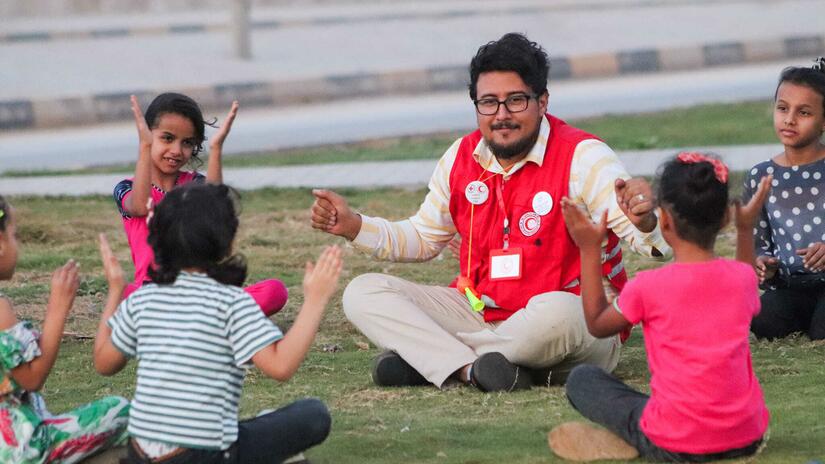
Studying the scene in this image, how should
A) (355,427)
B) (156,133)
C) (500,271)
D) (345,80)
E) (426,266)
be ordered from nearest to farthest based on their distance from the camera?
(355,427) → (500,271) → (156,133) → (426,266) → (345,80)

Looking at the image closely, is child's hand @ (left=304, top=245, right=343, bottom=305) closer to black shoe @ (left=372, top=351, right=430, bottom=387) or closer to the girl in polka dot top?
black shoe @ (left=372, top=351, right=430, bottom=387)

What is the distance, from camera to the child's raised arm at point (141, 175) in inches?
201

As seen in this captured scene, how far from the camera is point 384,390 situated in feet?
16.9

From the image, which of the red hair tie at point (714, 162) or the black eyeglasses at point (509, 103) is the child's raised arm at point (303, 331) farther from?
the black eyeglasses at point (509, 103)

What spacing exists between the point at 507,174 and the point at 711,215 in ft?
4.77

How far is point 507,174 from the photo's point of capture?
531cm

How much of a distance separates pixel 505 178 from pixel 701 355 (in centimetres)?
160

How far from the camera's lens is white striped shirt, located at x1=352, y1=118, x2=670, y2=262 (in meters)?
5.08

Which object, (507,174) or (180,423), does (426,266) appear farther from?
(180,423)

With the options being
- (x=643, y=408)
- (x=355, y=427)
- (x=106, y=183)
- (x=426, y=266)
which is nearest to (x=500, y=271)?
(x=355, y=427)

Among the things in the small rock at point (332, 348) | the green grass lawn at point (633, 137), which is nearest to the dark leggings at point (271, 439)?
the small rock at point (332, 348)

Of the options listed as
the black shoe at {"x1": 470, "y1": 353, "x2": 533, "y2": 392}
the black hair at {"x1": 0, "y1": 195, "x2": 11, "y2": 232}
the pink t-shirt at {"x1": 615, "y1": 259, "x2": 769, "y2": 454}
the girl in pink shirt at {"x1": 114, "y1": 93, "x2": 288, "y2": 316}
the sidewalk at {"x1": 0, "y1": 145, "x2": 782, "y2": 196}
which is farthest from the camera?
the sidewalk at {"x1": 0, "y1": 145, "x2": 782, "y2": 196}

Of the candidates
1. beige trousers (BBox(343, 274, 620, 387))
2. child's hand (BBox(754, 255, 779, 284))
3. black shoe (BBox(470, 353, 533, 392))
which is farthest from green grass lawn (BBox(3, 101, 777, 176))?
black shoe (BBox(470, 353, 533, 392))

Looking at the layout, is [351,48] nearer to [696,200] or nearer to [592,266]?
[592,266]
